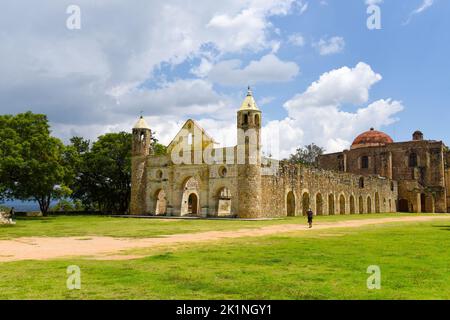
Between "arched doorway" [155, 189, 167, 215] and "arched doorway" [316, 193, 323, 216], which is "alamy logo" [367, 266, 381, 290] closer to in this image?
"arched doorway" [155, 189, 167, 215]

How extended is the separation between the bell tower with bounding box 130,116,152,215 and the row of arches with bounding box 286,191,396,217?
14.3 meters

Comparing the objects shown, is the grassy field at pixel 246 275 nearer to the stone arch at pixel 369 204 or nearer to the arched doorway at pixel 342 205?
the arched doorway at pixel 342 205

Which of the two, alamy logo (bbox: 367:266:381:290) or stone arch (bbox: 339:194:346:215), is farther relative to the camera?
stone arch (bbox: 339:194:346:215)

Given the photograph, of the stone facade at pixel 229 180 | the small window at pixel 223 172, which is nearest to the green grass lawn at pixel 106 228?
the stone facade at pixel 229 180

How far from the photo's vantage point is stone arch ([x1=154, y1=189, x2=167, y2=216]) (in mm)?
42969

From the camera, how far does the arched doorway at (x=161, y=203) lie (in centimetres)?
4312

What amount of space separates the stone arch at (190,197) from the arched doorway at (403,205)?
34.3 m

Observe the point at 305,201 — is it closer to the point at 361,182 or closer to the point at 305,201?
the point at 305,201

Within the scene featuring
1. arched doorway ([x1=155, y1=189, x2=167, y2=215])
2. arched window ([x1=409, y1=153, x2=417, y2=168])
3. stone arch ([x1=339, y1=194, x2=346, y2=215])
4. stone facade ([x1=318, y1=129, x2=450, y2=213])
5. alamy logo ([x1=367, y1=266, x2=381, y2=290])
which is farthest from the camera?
arched window ([x1=409, y1=153, x2=417, y2=168])

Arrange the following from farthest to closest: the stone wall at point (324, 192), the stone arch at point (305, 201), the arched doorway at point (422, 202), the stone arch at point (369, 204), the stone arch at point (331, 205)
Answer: the arched doorway at point (422, 202) → the stone arch at point (369, 204) → the stone arch at point (331, 205) → the stone arch at point (305, 201) → the stone wall at point (324, 192)

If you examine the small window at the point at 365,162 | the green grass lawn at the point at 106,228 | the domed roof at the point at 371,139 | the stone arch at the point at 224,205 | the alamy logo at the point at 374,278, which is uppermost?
the domed roof at the point at 371,139

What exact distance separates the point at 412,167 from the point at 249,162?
3891 cm

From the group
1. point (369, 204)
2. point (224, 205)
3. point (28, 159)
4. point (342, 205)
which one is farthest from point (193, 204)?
point (369, 204)

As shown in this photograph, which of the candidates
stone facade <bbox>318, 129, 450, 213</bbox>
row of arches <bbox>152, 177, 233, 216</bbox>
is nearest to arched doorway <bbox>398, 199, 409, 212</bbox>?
stone facade <bbox>318, 129, 450, 213</bbox>
